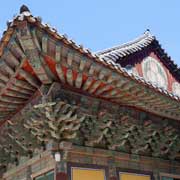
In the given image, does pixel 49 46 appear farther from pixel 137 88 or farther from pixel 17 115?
pixel 17 115

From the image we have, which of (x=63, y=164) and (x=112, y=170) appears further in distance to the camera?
(x=112, y=170)

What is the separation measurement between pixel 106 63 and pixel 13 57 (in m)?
1.37

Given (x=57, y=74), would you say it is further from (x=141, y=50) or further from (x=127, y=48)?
(x=141, y=50)

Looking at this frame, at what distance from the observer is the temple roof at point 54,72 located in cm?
529

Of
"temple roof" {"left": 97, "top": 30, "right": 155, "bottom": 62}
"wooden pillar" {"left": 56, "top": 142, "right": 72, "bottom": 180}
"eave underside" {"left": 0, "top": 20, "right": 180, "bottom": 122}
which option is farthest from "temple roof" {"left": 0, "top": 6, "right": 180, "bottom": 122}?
"temple roof" {"left": 97, "top": 30, "right": 155, "bottom": 62}

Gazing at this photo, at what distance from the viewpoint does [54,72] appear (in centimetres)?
620

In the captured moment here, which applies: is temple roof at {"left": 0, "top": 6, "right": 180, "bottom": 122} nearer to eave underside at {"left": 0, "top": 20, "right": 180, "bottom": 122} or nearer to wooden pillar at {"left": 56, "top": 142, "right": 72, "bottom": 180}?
eave underside at {"left": 0, "top": 20, "right": 180, "bottom": 122}

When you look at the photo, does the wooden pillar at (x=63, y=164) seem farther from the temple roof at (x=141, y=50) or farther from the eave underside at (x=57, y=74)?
→ the temple roof at (x=141, y=50)

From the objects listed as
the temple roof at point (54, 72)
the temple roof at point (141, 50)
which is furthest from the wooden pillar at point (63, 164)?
the temple roof at point (141, 50)

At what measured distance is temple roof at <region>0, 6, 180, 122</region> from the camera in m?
5.29

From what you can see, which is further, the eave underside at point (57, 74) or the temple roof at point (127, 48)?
the temple roof at point (127, 48)

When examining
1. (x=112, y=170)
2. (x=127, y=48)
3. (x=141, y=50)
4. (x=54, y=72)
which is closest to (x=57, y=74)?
(x=54, y=72)

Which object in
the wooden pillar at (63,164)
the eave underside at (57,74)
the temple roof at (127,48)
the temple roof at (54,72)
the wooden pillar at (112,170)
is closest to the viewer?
the temple roof at (54,72)

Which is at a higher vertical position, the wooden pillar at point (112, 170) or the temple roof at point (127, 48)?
the temple roof at point (127, 48)
